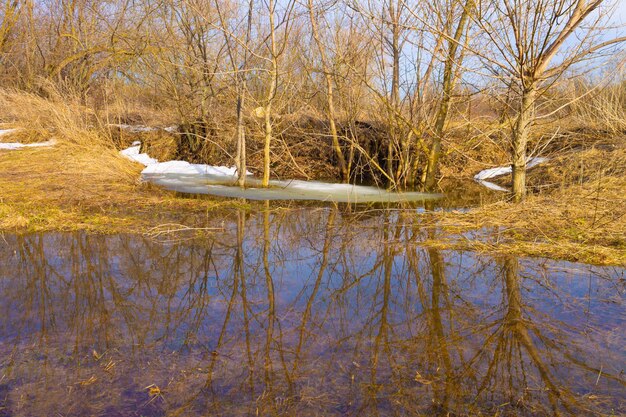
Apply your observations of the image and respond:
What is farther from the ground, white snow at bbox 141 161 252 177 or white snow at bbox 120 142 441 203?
white snow at bbox 141 161 252 177

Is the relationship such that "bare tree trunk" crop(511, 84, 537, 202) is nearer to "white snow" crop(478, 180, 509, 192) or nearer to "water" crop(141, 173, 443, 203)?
"water" crop(141, 173, 443, 203)

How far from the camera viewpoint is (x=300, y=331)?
3.16 m

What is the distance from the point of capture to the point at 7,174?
30.5ft

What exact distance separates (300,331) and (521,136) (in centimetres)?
475

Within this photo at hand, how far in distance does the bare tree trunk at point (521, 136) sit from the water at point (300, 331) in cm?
241

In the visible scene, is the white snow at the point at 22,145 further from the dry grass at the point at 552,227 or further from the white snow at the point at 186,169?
the dry grass at the point at 552,227

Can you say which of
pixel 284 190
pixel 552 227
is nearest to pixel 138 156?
pixel 284 190

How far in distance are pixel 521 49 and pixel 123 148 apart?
10897 millimetres

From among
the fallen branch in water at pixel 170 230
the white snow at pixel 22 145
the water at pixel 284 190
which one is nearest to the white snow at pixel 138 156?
the white snow at pixel 22 145

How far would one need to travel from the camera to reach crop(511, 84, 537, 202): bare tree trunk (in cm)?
632

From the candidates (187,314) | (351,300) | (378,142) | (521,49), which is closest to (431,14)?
(521,49)

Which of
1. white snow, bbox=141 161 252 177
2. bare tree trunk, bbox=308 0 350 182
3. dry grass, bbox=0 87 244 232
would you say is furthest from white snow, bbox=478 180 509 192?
dry grass, bbox=0 87 244 232

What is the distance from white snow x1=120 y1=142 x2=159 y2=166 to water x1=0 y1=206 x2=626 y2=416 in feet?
25.4

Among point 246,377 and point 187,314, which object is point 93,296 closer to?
point 187,314
